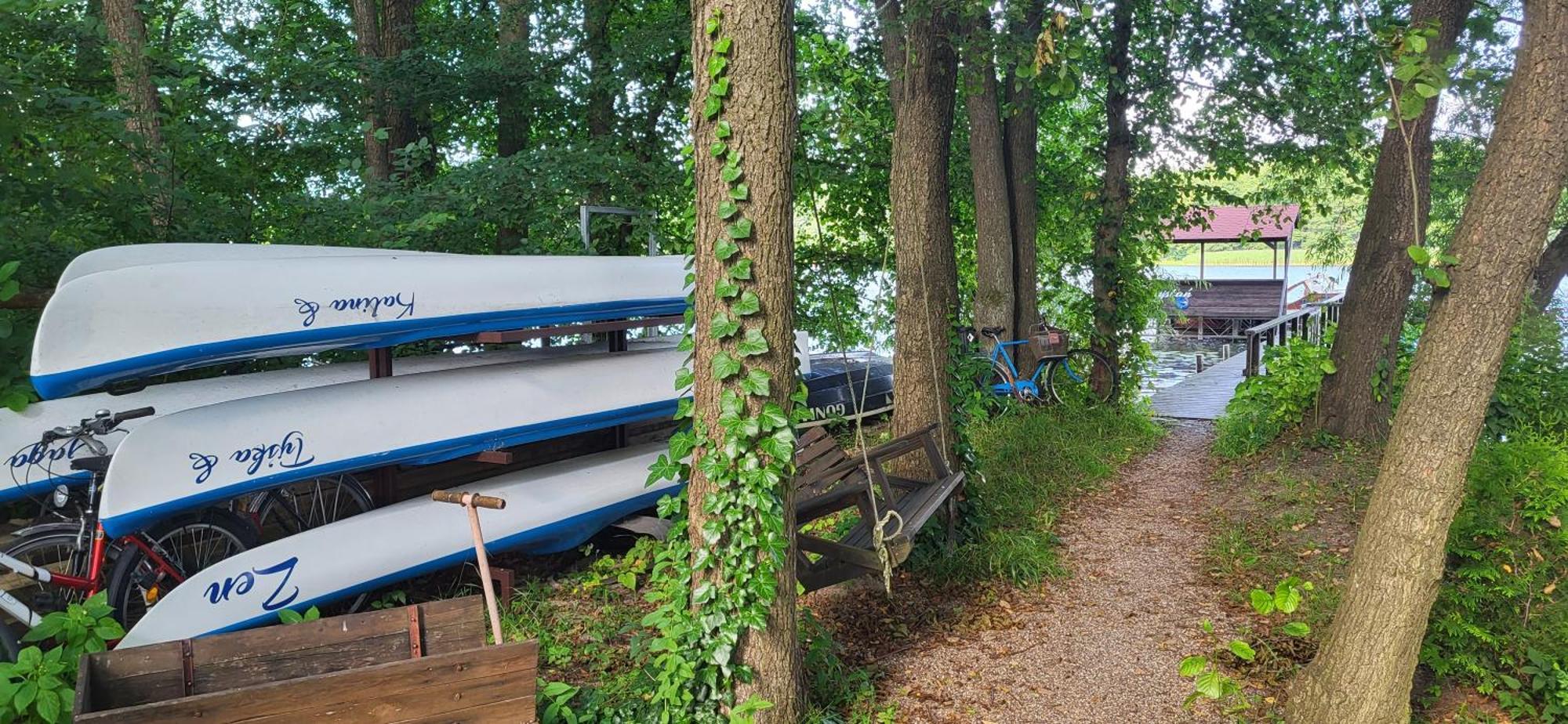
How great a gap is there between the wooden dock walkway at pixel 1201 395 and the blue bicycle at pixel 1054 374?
89cm

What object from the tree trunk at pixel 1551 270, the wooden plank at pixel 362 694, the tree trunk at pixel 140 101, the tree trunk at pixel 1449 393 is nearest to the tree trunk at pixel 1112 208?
the tree trunk at pixel 1551 270

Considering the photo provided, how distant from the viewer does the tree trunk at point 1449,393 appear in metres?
3.29

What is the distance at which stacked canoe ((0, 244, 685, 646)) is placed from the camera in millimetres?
4207

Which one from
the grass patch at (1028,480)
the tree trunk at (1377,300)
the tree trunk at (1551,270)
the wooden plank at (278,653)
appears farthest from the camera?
the tree trunk at (1551,270)

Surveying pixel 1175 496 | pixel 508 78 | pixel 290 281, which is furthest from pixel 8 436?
pixel 1175 496

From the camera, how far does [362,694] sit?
Answer: 9.76 ft

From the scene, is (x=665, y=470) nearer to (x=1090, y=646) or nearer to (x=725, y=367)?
(x=725, y=367)

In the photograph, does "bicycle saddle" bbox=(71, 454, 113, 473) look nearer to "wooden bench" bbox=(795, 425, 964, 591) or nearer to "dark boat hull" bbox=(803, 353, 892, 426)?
"wooden bench" bbox=(795, 425, 964, 591)

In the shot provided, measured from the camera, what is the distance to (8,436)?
4.80 meters

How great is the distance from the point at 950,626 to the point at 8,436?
476 centimetres

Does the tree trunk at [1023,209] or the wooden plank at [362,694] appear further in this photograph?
the tree trunk at [1023,209]

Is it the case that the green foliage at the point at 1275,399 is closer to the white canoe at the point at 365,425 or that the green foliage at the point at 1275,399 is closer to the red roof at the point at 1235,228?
the white canoe at the point at 365,425

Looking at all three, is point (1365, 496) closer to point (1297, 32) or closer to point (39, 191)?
point (1297, 32)

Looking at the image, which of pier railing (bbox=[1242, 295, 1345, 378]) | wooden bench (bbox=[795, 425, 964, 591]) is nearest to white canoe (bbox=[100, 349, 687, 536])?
wooden bench (bbox=[795, 425, 964, 591])
